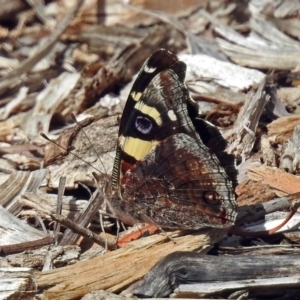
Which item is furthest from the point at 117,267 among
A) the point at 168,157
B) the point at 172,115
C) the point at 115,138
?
the point at 115,138

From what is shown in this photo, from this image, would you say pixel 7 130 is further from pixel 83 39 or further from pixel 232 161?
pixel 232 161

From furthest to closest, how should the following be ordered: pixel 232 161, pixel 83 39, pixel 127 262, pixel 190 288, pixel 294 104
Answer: pixel 83 39 → pixel 294 104 → pixel 232 161 → pixel 127 262 → pixel 190 288

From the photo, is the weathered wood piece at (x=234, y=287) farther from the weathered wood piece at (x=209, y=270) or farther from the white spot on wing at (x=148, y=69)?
the white spot on wing at (x=148, y=69)

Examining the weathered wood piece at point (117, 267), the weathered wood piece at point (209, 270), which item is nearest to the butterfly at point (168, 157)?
the weathered wood piece at point (117, 267)

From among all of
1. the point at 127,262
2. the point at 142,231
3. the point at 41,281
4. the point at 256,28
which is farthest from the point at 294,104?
the point at 41,281

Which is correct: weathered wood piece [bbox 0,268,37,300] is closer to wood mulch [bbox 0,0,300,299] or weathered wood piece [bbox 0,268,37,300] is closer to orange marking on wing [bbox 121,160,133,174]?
wood mulch [bbox 0,0,300,299]

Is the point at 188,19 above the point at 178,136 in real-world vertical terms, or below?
above

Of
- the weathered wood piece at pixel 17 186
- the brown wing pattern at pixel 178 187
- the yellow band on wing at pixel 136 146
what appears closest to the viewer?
the brown wing pattern at pixel 178 187
